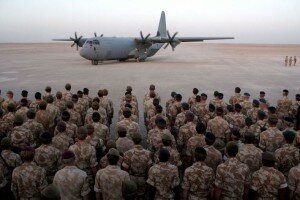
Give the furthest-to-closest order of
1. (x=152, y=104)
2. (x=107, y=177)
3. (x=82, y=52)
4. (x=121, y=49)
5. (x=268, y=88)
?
(x=121, y=49) → (x=82, y=52) → (x=268, y=88) → (x=152, y=104) → (x=107, y=177)

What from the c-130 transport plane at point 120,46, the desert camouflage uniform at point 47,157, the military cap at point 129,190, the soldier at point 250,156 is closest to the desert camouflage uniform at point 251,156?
the soldier at point 250,156

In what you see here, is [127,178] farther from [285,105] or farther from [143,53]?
[143,53]

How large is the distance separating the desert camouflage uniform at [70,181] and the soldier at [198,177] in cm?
161

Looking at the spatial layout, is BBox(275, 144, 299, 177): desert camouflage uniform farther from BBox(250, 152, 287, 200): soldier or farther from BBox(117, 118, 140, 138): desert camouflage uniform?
BBox(117, 118, 140, 138): desert camouflage uniform

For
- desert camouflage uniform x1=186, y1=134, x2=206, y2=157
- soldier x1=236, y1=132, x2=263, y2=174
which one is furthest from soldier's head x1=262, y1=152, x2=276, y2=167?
desert camouflage uniform x1=186, y1=134, x2=206, y2=157

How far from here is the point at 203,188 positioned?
5.01m

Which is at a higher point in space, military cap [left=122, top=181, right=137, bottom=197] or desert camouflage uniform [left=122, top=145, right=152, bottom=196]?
military cap [left=122, top=181, right=137, bottom=197]

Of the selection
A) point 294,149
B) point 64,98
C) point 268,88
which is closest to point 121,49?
point 268,88

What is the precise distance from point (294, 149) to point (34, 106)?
23.8ft

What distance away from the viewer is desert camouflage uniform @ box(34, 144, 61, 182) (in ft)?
18.7

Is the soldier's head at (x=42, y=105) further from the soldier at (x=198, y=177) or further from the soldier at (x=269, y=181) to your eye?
the soldier at (x=269, y=181)

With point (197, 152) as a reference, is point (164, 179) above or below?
below

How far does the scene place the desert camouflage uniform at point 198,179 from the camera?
16.2 feet

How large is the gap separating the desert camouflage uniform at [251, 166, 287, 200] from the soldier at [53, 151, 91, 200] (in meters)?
2.67
